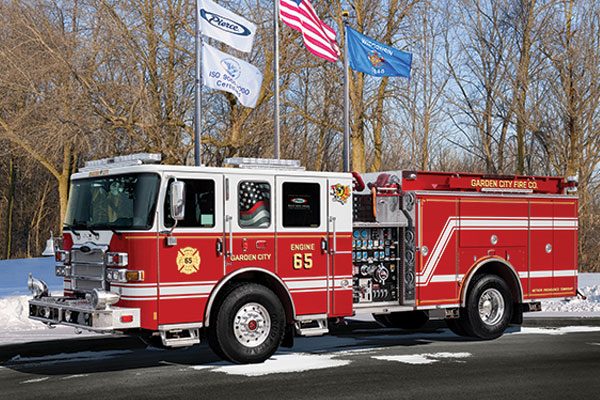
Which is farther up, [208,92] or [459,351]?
[208,92]

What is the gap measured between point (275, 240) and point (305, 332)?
133cm

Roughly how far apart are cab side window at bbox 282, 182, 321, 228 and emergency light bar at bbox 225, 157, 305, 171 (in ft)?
0.89

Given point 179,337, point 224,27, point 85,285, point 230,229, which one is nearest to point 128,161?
point 230,229

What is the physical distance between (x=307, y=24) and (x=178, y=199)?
953 cm

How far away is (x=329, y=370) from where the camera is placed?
10.2 metres

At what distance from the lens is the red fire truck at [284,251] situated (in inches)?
386

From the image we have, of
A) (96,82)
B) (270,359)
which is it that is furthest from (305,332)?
(96,82)

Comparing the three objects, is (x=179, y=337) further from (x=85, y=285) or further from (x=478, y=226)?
(x=478, y=226)

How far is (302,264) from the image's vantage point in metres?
10.9

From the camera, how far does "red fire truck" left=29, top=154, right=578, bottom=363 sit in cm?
980

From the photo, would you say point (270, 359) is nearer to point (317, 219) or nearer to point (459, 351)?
point (317, 219)

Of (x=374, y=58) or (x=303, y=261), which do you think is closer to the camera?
(x=303, y=261)

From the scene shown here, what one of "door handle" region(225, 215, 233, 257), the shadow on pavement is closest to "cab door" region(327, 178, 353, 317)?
the shadow on pavement

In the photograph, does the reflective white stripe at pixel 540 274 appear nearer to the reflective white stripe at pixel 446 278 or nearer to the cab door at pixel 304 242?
the reflective white stripe at pixel 446 278
